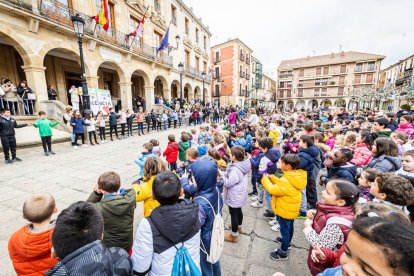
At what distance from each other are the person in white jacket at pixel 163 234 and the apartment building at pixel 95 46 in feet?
34.7

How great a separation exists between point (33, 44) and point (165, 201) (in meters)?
A: 11.1

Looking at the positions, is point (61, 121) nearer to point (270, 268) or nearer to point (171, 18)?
point (270, 268)

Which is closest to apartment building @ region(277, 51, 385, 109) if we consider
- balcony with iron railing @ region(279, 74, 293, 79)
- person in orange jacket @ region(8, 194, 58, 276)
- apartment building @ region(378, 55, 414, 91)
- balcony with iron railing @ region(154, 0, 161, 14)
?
balcony with iron railing @ region(279, 74, 293, 79)

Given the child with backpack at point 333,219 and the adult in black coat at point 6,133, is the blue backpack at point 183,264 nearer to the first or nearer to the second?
the child with backpack at point 333,219

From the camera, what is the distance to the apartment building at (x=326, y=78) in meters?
37.2

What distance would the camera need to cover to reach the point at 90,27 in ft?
35.3

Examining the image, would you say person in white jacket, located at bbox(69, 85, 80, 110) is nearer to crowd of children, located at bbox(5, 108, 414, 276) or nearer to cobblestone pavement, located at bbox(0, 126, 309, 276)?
cobblestone pavement, located at bbox(0, 126, 309, 276)

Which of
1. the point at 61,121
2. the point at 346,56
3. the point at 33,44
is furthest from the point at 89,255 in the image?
the point at 346,56

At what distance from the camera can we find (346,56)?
40.2 metres

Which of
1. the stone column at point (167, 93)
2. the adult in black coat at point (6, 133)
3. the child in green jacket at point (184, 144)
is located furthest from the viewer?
the stone column at point (167, 93)

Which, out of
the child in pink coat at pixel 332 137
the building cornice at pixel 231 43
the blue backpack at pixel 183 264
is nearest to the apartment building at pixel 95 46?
the blue backpack at pixel 183 264

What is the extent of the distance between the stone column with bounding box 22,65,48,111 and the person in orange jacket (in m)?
9.84

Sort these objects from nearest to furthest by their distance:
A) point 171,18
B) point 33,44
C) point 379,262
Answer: point 379,262, point 33,44, point 171,18

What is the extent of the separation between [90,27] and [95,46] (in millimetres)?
1058
